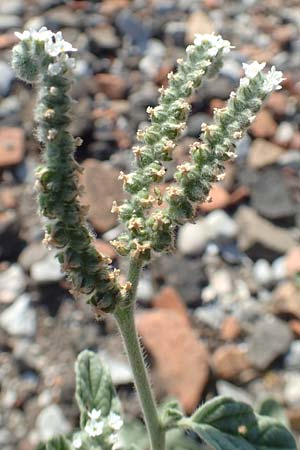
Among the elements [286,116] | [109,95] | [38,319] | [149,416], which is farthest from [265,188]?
[149,416]

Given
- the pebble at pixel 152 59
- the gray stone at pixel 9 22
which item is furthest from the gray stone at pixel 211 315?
the gray stone at pixel 9 22

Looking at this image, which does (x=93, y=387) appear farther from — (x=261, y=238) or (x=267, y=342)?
(x=261, y=238)

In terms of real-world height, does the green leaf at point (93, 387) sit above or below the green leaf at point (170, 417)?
below

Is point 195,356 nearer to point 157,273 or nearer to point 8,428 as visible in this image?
point 157,273

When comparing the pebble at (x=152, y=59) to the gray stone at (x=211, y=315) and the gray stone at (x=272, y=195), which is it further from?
the gray stone at (x=211, y=315)

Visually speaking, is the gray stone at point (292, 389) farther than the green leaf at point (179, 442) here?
Yes

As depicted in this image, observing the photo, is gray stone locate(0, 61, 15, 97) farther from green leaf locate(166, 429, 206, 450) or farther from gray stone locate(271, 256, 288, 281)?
green leaf locate(166, 429, 206, 450)

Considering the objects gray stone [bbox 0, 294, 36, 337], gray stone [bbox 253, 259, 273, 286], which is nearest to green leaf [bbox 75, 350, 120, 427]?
gray stone [bbox 0, 294, 36, 337]

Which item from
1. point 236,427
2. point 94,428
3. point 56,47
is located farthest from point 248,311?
point 56,47
